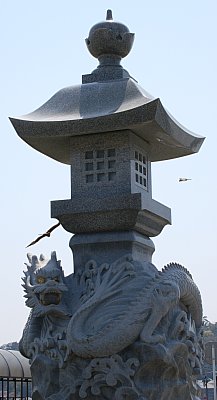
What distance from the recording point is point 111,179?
7914 mm

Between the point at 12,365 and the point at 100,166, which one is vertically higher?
the point at 100,166

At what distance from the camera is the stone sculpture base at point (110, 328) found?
7180mm

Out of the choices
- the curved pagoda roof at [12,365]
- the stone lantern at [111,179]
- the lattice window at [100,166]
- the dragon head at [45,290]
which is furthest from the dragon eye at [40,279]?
the curved pagoda roof at [12,365]

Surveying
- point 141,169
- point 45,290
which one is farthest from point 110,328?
point 141,169

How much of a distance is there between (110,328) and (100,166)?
160cm

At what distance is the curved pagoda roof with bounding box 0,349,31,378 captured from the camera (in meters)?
Result: 12.8

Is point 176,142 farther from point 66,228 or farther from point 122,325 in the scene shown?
point 122,325

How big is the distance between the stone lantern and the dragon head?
0.11m

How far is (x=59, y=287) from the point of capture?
764 cm

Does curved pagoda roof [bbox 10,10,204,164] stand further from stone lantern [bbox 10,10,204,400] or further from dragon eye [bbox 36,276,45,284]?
dragon eye [bbox 36,276,45,284]

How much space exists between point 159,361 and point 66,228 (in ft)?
5.21

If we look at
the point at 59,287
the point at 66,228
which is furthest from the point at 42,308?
the point at 66,228

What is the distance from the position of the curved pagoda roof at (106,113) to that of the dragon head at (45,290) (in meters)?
1.26

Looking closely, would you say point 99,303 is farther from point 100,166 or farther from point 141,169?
point 141,169
